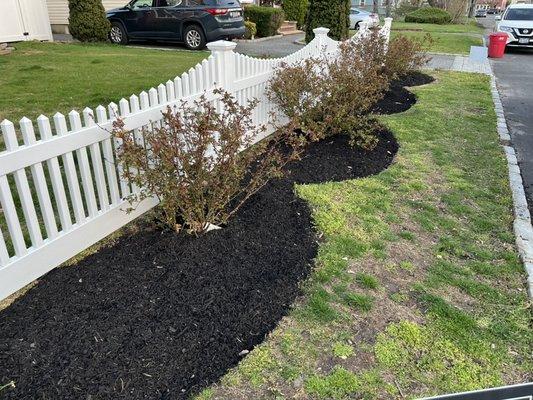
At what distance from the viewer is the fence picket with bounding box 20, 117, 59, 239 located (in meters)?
2.67

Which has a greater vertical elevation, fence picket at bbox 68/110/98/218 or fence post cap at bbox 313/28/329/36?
fence post cap at bbox 313/28/329/36

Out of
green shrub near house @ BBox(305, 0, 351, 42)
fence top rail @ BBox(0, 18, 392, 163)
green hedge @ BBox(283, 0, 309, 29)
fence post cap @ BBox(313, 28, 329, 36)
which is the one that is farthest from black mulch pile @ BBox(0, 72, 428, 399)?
green hedge @ BBox(283, 0, 309, 29)

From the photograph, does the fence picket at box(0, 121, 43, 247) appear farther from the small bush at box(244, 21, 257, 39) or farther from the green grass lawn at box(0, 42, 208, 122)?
the small bush at box(244, 21, 257, 39)

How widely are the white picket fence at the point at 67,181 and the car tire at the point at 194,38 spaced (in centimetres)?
1017

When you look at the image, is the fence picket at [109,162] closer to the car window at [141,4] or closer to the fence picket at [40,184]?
the fence picket at [40,184]

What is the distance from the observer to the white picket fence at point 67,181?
9.12 ft

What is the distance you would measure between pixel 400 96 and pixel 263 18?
11.7m

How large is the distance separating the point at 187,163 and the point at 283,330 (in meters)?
1.40

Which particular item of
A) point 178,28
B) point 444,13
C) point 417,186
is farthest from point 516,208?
point 444,13

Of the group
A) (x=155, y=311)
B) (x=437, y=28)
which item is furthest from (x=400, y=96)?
(x=437, y=28)

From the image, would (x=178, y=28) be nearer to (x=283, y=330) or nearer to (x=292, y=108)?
(x=292, y=108)

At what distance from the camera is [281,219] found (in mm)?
3936

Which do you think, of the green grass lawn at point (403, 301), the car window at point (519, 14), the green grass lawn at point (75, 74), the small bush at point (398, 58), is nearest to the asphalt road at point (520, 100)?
the green grass lawn at point (403, 301)

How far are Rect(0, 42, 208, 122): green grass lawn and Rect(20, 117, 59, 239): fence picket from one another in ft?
12.6
